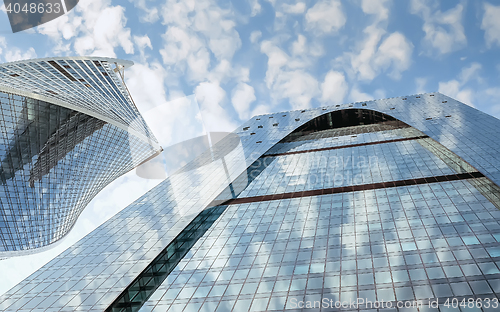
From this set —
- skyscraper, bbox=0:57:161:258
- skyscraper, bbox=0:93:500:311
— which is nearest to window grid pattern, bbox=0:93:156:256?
skyscraper, bbox=0:57:161:258

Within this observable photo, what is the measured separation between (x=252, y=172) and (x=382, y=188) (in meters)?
25.0

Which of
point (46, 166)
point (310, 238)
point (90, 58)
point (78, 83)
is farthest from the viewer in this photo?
point (46, 166)

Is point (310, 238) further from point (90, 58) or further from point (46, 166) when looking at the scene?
point (46, 166)

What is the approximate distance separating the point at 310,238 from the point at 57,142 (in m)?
73.5

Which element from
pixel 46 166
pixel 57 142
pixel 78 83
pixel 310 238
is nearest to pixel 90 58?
pixel 78 83

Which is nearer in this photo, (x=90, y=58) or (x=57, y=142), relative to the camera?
(x=90, y=58)

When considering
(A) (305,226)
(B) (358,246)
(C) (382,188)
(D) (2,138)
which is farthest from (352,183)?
(D) (2,138)

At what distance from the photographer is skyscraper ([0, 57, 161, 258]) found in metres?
61.5

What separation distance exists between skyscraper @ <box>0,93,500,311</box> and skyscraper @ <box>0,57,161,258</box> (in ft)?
75.9

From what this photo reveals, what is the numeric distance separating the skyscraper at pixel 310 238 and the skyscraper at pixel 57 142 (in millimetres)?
23148

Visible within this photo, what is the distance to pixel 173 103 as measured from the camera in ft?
107

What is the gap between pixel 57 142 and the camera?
85.9 metres

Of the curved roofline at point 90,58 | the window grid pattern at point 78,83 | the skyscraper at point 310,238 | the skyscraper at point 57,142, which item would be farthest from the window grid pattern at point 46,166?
the skyscraper at point 310,238

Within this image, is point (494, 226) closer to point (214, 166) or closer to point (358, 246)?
point (358, 246)
